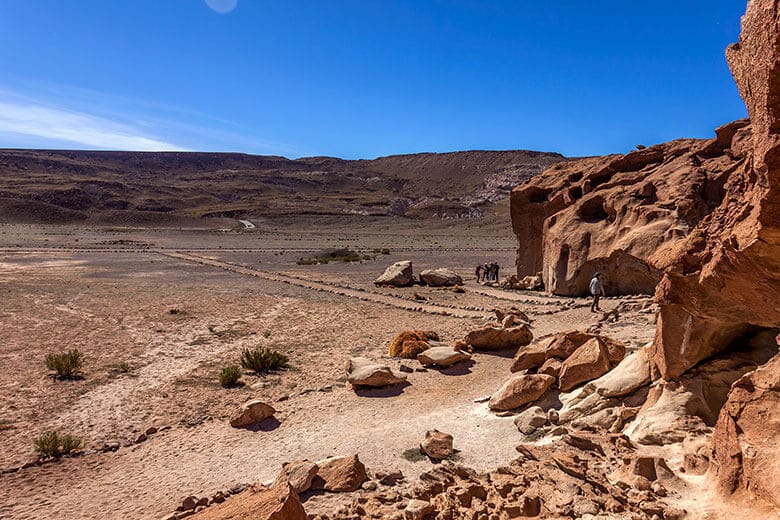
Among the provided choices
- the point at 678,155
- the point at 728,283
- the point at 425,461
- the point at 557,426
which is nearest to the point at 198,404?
the point at 425,461

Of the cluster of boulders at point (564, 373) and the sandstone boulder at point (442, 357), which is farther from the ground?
the cluster of boulders at point (564, 373)

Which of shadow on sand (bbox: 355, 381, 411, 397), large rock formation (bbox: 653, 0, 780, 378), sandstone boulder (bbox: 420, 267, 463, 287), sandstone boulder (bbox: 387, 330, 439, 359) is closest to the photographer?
large rock formation (bbox: 653, 0, 780, 378)

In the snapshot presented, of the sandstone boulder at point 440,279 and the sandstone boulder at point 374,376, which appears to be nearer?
the sandstone boulder at point 374,376

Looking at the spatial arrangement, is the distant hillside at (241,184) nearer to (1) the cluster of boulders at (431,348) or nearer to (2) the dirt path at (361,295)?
(2) the dirt path at (361,295)

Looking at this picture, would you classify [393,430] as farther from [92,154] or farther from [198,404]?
[92,154]

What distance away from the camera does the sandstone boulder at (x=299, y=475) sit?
21.8ft

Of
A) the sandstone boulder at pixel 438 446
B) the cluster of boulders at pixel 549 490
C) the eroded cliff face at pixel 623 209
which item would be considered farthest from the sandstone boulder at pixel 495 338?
the cluster of boulders at pixel 549 490

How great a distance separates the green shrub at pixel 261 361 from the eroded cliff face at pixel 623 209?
11.3 metres

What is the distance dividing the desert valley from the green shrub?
9cm

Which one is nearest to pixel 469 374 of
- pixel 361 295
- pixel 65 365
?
pixel 65 365

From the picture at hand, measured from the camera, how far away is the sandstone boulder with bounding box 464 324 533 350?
1377 cm

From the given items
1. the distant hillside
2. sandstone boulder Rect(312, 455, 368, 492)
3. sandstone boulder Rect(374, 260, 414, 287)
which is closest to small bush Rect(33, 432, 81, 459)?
sandstone boulder Rect(312, 455, 368, 492)

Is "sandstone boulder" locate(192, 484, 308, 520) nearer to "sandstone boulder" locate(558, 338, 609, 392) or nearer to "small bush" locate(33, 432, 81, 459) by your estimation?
"small bush" locate(33, 432, 81, 459)

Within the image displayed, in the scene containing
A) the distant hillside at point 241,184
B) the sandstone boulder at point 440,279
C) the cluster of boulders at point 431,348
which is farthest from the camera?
the distant hillside at point 241,184
